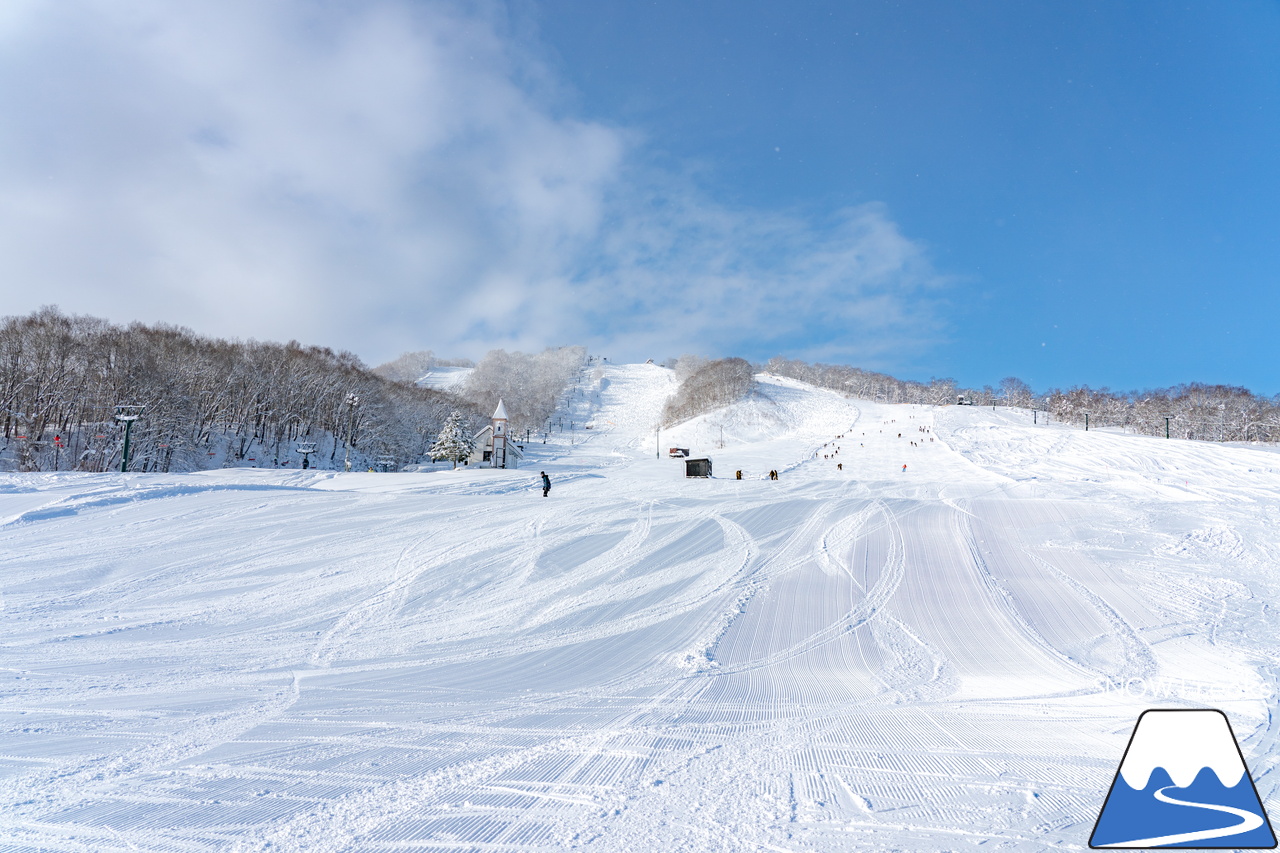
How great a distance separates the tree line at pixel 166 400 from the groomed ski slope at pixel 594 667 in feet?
102

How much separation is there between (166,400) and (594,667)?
178ft

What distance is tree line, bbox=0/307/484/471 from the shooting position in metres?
41.0

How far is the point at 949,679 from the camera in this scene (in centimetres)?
767

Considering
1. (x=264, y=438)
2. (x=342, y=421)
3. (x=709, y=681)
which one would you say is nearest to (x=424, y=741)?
(x=709, y=681)

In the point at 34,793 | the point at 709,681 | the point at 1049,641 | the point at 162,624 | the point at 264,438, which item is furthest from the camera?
the point at 264,438

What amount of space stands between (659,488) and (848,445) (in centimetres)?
4690

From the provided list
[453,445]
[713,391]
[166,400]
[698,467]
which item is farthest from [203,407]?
[713,391]

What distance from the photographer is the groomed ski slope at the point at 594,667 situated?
4117 millimetres

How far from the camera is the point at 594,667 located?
7840 mm

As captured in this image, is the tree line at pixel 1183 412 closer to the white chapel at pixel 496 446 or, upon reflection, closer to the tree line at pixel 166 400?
the white chapel at pixel 496 446

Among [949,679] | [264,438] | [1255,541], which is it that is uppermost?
[264,438]

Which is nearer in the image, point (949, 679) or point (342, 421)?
point (949, 679)

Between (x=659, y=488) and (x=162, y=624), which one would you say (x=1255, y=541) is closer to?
(x=659, y=488)

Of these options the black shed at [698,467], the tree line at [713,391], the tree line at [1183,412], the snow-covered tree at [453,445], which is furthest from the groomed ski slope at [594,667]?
the tree line at [713,391]
